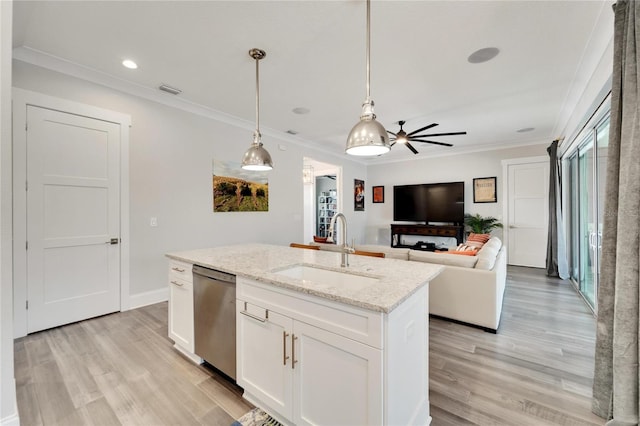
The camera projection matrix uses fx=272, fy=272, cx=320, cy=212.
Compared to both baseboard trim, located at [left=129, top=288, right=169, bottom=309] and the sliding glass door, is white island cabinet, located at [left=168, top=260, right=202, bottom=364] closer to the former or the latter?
baseboard trim, located at [left=129, top=288, right=169, bottom=309]

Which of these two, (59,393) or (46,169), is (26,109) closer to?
(46,169)

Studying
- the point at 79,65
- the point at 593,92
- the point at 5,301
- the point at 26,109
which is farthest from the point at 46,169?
the point at 593,92

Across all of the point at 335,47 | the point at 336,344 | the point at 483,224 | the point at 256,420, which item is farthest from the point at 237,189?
the point at 483,224

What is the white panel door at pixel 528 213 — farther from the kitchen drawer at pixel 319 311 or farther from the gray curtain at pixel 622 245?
the kitchen drawer at pixel 319 311

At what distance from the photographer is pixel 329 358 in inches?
53.0

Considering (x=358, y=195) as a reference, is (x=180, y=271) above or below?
below

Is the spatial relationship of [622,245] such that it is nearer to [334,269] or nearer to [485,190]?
[334,269]

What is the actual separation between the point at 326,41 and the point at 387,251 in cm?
234

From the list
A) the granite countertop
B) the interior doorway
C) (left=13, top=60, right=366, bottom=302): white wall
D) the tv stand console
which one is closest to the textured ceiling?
(left=13, top=60, right=366, bottom=302): white wall

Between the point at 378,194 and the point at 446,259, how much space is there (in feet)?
15.9

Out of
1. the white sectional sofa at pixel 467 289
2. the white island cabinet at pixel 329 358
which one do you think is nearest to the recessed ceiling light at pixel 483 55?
the white sectional sofa at pixel 467 289

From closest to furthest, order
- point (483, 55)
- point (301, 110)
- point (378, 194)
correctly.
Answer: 1. point (483, 55)
2. point (301, 110)
3. point (378, 194)

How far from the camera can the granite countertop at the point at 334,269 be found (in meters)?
1.28

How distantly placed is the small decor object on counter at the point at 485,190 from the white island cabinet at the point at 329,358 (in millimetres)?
5659
